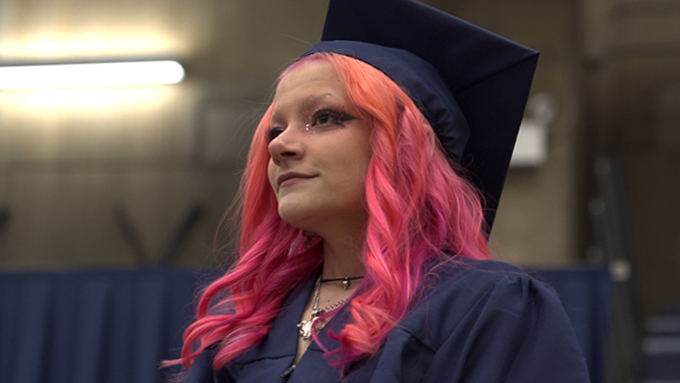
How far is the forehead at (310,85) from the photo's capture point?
95cm

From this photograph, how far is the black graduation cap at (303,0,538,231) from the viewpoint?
3.18 ft

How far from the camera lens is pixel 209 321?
101 cm

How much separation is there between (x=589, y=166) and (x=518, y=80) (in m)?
3.58

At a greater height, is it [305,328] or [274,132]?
[274,132]

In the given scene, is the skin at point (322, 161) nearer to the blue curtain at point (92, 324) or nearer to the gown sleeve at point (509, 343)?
the gown sleeve at point (509, 343)

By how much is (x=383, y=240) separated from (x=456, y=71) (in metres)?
0.30

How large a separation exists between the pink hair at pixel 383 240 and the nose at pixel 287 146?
0.32 feet

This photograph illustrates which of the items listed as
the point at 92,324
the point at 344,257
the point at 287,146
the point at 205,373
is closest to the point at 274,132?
the point at 287,146

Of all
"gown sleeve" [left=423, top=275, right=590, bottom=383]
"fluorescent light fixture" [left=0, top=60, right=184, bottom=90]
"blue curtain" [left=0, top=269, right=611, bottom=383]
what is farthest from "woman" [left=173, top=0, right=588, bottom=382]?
"fluorescent light fixture" [left=0, top=60, right=184, bottom=90]

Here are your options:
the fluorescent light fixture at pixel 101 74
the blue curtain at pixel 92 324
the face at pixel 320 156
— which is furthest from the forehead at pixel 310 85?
the fluorescent light fixture at pixel 101 74

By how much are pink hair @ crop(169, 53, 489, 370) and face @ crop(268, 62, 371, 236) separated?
2 cm

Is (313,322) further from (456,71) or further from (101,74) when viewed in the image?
(101,74)

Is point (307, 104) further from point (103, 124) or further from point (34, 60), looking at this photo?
point (34, 60)

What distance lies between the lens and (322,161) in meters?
0.92
